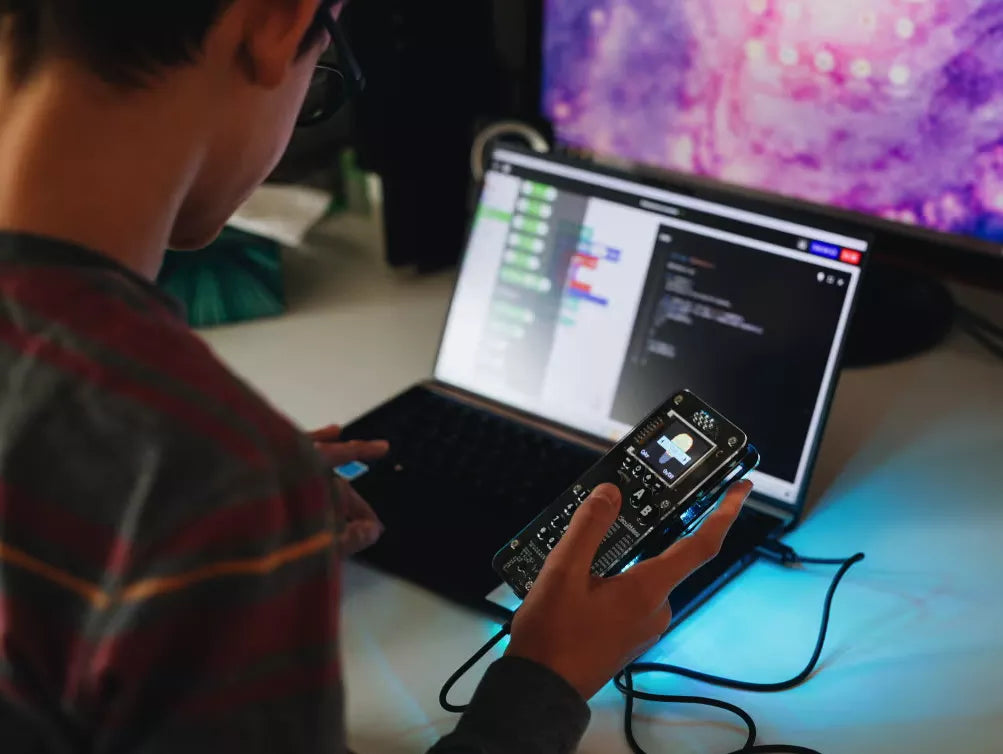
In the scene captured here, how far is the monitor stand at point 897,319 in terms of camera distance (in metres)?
0.92

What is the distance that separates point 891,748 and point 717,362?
0.30 metres

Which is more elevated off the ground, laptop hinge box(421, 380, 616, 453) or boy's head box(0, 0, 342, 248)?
boy's head box(0, 0, 342, 248)

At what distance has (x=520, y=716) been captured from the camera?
1.59 feet

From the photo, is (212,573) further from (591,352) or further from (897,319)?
(897,319)

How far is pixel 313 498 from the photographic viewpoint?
1.25 feet

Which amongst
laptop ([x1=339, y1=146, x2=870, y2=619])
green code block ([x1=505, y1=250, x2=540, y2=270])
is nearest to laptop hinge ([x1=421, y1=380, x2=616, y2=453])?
laptop ([x1=339, y1=146, x2=870, y2=619])

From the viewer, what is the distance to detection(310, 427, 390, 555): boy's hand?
654 millimetres

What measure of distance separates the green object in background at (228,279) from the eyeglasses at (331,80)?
0.39 m

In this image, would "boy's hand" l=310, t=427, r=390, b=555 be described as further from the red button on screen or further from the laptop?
the red button on screen

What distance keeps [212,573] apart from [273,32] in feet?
0.78

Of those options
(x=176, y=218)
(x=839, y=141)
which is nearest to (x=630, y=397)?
(x=839, y=141)

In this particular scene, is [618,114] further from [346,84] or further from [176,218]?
[176,218]

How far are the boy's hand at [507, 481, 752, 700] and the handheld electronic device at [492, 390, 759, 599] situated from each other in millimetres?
35

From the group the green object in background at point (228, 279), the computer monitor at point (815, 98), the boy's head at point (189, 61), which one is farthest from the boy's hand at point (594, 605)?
the green object in background at point (228, 279)
